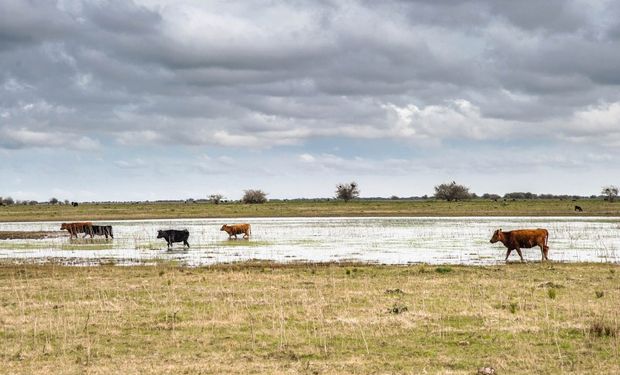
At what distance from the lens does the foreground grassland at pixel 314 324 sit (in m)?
10.6

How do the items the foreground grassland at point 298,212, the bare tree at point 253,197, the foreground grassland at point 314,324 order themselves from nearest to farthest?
the foreground grassland at point 314,324, the foreground grassland at point 298,212, the bare tree at point 253,197

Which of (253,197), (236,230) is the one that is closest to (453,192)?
(253,197)

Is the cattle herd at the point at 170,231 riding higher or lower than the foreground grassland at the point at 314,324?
higher

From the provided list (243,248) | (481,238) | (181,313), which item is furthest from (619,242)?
(181,313)

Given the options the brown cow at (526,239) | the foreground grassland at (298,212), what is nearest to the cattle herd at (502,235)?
the brown cow at (526,239)

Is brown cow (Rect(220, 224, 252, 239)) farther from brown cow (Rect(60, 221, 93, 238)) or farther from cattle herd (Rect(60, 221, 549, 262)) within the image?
brown cow (Rect(60, 221, 93, 238))

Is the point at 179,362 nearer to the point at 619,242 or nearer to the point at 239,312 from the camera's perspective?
the point at 239,312

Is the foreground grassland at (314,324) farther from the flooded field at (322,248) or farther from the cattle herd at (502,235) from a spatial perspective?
the flooded field at (322,248)

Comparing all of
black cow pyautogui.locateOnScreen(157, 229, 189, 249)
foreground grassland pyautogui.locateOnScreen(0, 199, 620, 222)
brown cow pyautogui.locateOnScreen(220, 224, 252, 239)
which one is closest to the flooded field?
black cow pyautogui.locateOnScreen(157, 229, 189, 249)

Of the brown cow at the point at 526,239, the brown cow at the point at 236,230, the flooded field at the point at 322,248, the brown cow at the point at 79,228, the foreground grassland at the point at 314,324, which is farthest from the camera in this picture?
the brown cow at the point at 79,228

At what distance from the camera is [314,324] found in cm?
1345

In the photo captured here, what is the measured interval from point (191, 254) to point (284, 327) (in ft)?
66.9

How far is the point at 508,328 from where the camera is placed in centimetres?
1298

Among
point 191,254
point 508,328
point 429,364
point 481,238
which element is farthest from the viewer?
point 481,238
